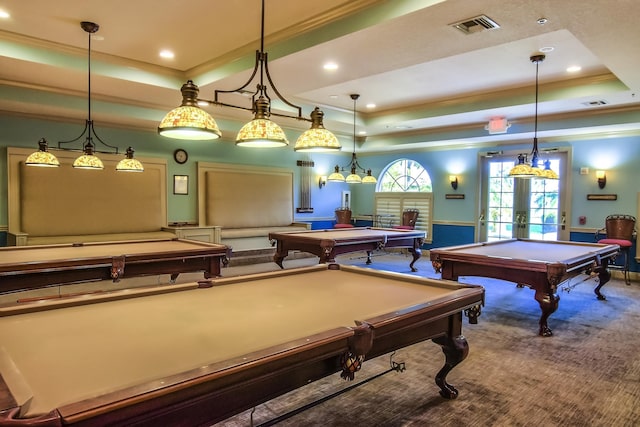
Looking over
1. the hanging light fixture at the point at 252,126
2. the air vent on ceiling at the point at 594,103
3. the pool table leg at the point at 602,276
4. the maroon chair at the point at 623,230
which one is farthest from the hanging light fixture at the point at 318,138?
the maroon chair at the point at 623,230

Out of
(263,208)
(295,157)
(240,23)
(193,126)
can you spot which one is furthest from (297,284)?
(295,157)

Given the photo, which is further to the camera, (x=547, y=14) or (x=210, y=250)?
(x=210, y=250)

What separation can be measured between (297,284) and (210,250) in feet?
5.70

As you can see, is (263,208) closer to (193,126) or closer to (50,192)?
(50,192)

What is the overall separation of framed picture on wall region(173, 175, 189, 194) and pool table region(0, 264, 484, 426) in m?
5.30

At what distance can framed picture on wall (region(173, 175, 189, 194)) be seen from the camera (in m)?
7.52

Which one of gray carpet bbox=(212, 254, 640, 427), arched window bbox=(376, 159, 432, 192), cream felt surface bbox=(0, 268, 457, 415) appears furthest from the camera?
arched window bbox=(376, 159, 432, 192)

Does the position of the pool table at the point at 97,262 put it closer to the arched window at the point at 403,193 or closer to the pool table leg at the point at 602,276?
the pool table leg at the point at 602,276

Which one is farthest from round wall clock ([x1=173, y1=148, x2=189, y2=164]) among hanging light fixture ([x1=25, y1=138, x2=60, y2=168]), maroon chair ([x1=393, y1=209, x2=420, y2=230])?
maroon chair ([x1=393, y1=209, x2=420, y2=230])

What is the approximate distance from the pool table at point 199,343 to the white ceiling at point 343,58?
2079mm

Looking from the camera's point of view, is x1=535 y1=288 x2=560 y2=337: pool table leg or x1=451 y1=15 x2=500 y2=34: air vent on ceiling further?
x1=535 y1=288 x2=560 y2=337: pool table leg

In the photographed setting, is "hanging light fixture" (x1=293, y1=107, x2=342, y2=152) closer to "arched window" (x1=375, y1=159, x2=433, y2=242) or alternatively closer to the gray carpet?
the gray carpet

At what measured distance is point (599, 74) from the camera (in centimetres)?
516

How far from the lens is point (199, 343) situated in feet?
5.28
